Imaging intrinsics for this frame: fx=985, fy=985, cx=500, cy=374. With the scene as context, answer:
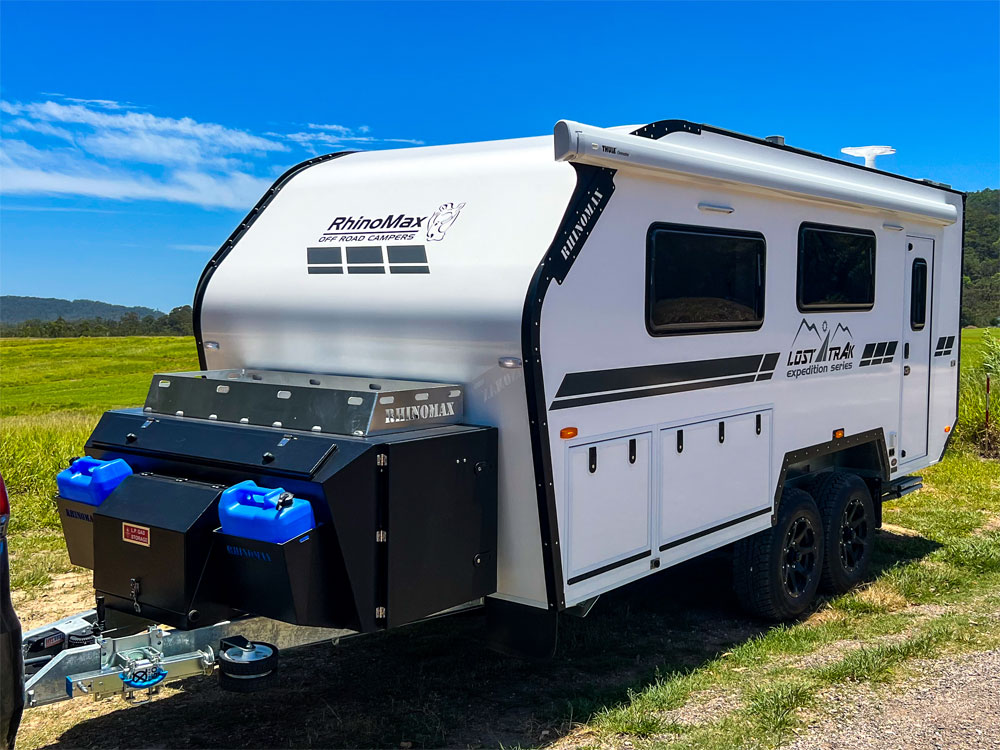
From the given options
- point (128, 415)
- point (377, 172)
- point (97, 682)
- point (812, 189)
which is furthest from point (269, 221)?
point (812, 189)

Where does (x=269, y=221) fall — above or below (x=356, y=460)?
above

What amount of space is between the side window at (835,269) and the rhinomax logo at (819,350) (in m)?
0.13

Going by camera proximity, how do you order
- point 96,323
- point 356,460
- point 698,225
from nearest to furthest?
point 356,460 < point 698,225 < point 96,323

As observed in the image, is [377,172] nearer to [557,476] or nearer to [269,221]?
[269,221]

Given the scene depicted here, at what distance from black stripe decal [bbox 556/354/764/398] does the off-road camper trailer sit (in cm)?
1

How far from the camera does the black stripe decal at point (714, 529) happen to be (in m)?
4.99

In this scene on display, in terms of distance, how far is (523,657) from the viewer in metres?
4.44

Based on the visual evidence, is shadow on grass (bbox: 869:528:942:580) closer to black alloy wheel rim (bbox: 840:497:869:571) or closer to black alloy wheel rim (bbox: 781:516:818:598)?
black alloy wheel rim (bbox: 840:497:869:571)

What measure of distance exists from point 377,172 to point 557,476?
1.96 metres

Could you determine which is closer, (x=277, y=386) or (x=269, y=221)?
(x=277, y=386)

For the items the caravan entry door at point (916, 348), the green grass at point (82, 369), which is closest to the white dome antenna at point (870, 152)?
the caravan entry door at point (916, 348)

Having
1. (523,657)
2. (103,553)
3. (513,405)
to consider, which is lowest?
(523,657)

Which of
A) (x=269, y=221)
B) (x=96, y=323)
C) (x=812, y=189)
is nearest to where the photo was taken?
(x=269, y=221)

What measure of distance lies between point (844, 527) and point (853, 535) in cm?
16
